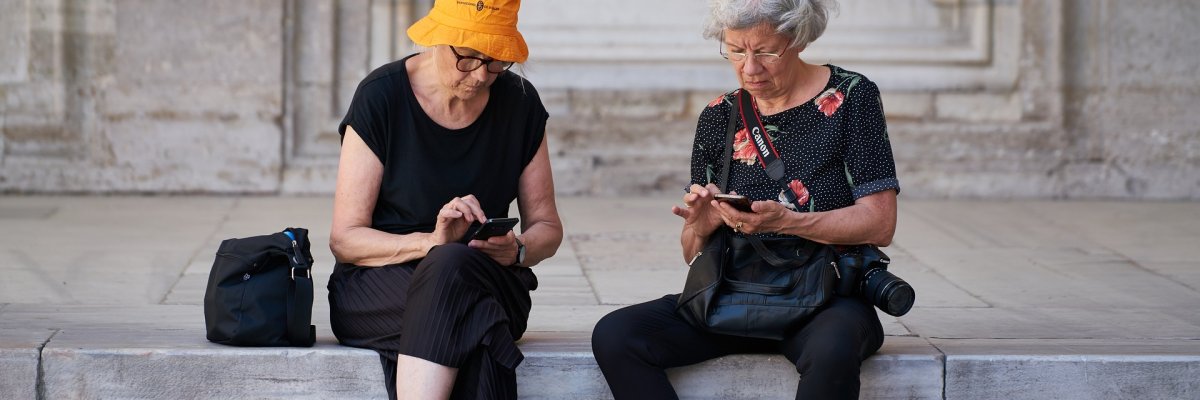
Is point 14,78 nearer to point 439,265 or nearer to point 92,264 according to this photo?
point 92,264

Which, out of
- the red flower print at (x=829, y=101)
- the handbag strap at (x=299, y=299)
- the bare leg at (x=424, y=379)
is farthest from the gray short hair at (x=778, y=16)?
the handbag strap at (x=299, y=299)

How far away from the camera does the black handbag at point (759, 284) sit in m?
3.34

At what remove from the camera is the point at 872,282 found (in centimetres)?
333

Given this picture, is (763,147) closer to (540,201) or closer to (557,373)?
(540,201)

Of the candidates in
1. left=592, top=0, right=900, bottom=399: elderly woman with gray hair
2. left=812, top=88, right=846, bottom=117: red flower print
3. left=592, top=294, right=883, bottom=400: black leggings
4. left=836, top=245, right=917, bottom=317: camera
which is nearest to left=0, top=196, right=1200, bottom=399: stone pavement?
left=592, top=294, right=883, bottom=400: black leggings

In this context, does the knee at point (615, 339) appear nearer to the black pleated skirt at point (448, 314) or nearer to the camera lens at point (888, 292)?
the black pleated skirt at point (448, 314)

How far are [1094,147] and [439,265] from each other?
5381 millimetres

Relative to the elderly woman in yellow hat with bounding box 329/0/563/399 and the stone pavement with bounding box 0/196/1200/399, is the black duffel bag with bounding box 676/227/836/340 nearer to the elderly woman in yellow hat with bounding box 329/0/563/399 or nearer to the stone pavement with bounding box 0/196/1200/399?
the stone pavement with bounding box 0/196/1200/399

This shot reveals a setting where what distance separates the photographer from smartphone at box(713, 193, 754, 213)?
10.5 feet

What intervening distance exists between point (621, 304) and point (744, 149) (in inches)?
46.1

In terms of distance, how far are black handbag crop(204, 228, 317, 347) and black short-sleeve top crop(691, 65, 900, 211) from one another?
112 cm

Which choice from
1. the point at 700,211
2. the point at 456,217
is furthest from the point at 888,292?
the point at 456,217

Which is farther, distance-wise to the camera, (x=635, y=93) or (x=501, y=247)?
(x=635, y=93)

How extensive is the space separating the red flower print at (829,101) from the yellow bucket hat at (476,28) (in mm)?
760
